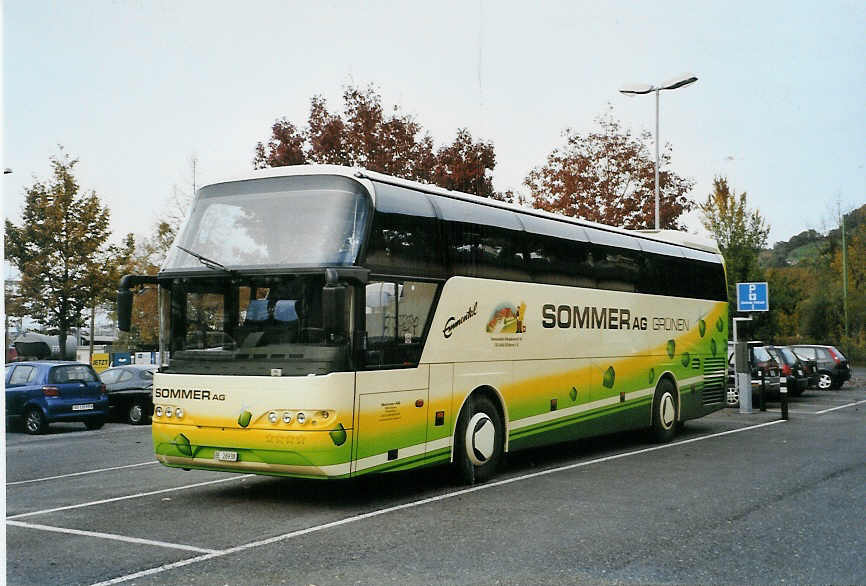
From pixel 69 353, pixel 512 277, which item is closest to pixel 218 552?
pixel 512 277

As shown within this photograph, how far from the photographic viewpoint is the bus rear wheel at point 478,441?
11.4 metres

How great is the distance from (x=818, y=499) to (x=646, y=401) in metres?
6.05

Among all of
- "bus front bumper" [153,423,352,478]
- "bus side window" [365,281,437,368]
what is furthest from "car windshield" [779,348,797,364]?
"bus front bumper" [153,423,352,478]

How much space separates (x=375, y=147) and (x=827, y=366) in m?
18.1

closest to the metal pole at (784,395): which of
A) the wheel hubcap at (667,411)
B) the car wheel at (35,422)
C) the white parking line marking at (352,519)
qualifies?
the wheel hubcap at (667,411)

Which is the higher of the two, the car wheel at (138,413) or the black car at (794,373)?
the black car at (794,373)

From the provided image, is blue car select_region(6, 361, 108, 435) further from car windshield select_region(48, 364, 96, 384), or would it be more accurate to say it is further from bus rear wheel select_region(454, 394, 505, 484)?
bus rear wheel select_region(454, 394, 505, 484)

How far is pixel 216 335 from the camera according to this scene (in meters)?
10.1

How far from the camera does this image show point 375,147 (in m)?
30.5

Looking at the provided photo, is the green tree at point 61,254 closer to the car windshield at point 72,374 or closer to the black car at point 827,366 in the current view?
the car windshield at point 72,374

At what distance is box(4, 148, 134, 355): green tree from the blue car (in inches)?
409

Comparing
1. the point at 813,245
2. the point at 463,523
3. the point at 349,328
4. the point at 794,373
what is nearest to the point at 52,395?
the point at 349,328

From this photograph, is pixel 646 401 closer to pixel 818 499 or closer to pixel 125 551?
pixel 818 499

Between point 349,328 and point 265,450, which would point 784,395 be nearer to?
point 349,328
